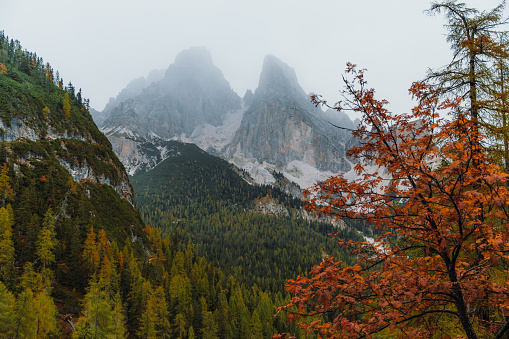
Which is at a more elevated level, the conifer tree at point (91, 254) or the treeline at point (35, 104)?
the treeline at point (35, 104)

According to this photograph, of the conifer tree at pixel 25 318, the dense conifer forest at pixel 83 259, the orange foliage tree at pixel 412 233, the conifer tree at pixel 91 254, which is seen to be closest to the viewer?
the orange foliage tree at pixel 412 233

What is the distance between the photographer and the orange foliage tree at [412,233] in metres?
4.45

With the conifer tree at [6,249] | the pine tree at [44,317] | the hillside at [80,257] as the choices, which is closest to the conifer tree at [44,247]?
the hillside at [80,257]

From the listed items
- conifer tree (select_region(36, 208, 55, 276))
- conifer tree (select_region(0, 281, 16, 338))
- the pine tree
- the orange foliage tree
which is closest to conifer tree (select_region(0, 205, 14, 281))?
conifer tree (select_region(36, 208, 55, 276))

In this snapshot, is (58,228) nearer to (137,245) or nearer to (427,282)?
(137,245)

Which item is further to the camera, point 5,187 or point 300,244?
point 300,244

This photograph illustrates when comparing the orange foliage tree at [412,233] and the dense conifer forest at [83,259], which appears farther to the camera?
the dense conifer forest at [83,259]

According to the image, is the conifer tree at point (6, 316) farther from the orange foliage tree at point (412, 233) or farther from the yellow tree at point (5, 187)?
the orange foliage tree at point (412, 233)

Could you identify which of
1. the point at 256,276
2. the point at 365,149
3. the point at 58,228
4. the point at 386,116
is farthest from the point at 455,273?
the point at 256,276

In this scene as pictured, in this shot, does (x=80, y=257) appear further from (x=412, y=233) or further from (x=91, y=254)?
(x=412, y=233)

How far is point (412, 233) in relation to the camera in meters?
5.22

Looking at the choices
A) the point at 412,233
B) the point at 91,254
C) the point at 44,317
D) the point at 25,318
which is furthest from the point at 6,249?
the point at 412,233

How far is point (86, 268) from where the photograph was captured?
51219 millimetres

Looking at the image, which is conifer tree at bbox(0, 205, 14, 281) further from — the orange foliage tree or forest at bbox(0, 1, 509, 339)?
the orange foliage tree
